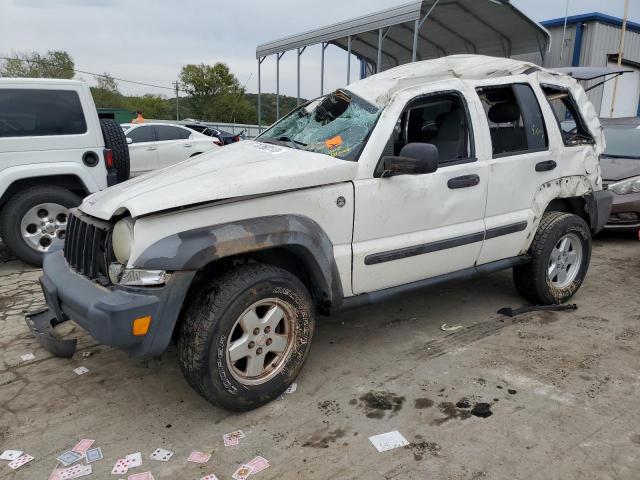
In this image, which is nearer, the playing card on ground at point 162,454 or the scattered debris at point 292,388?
the playing card on ground at point 162,454

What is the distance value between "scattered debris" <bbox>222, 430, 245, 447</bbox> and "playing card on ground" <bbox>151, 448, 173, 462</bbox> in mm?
277

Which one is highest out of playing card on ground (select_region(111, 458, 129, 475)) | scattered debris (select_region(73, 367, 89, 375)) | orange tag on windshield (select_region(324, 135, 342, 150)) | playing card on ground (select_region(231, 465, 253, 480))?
orange tag on windshield (select_region(324, 135, 342, 150))

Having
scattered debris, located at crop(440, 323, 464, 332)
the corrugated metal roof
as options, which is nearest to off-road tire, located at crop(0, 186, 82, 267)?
scattered debris, located at crop(440, 323, 464, 332)

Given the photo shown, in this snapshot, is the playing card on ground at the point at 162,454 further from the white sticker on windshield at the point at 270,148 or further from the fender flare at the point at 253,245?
the white sticker on windshield at the point at 270,148

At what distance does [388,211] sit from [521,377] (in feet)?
4.49

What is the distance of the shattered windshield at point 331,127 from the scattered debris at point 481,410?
5.37 feet

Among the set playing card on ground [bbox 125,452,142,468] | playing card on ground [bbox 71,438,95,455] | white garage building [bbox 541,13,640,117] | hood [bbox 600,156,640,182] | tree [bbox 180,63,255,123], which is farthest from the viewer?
tree [bbox 180,63,255,123]

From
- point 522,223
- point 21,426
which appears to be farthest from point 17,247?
point 522,223

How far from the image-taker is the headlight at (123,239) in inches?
106

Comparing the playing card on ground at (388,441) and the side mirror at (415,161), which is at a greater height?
→ the side mirror at (415,161)

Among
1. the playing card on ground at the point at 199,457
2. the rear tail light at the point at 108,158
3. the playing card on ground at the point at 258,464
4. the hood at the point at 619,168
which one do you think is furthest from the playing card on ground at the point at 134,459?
the hood at the point at 619,168

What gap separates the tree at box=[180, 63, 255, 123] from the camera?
6113 centimetres

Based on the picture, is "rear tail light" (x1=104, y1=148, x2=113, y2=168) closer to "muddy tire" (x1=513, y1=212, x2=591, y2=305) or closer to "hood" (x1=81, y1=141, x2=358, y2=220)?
"hood" (x1=81, y1=141, x2=358, y2=220)

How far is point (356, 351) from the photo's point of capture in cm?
369
